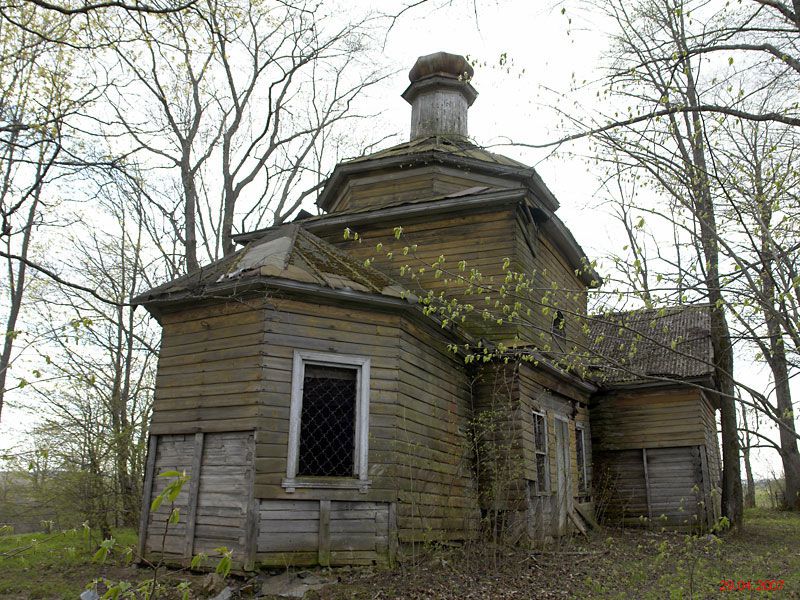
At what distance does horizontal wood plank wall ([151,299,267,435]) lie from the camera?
28.1 feet

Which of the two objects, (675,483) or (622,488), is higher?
(675,483)

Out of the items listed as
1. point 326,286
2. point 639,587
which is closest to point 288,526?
point 326,286

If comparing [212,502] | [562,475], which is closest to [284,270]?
[212,502]

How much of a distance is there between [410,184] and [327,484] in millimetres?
7662

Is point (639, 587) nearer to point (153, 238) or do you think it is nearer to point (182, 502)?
point (182, 502)

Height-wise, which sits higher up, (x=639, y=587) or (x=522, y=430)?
(x=522, y=430)

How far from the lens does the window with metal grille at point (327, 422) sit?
872 centimetres

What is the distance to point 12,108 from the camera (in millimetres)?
7324

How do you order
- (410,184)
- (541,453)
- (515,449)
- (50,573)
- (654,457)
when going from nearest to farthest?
(50,573) < (515,449) < (541,453) < (410,184) < (654,457)

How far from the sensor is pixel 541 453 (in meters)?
12.3

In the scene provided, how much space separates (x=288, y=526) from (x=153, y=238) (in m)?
15.7

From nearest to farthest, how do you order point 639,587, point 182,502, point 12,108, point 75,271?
1. point 12,108
2. point 639,587
3. point 182,502
4. point 75,271

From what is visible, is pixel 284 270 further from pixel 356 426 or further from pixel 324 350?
pixel 356 426

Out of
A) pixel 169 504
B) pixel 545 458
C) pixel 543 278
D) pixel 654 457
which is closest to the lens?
pixel 169 504
